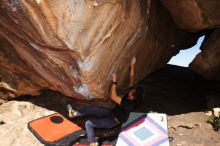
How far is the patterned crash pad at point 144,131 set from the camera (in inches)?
381

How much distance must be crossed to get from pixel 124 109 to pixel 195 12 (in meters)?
4.12

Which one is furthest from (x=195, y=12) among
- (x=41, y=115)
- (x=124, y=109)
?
(x=41, y=115)

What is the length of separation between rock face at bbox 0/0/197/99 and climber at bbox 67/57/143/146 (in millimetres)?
292

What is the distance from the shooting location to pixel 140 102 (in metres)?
11.7

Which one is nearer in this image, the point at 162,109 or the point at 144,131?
the point at 144,131

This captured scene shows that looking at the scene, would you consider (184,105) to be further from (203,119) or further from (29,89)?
(29,89)

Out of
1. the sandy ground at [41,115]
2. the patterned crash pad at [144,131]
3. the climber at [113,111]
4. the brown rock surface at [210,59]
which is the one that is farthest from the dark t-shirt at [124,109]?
the brown rock surface at [210,59]

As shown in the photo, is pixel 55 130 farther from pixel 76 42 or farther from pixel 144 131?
pixel 76 42

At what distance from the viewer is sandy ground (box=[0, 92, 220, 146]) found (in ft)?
31.6

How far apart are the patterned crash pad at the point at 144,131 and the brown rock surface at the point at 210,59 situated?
2927 mm

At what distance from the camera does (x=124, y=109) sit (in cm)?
1114

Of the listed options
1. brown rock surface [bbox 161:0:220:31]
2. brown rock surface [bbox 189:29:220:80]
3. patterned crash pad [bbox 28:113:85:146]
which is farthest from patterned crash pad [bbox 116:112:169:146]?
brown rock surface [bbox 161:0:220:31]

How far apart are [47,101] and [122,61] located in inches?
132

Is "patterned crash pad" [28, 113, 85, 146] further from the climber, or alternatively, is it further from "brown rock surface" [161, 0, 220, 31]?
"brown rock surface" [161, 0, 220, 31]
